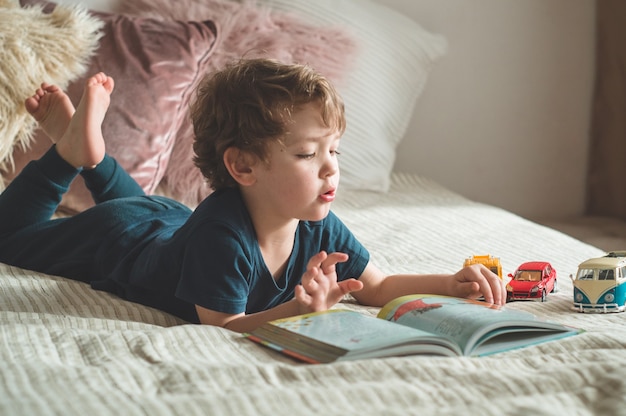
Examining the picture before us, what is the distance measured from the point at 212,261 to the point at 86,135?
0.51 metres

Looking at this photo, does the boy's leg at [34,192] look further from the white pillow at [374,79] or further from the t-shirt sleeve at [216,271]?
the white pillow at [374,79]

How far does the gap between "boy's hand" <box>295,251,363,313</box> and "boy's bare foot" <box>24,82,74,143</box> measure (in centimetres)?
76

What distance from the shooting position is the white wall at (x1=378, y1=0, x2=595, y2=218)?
2771 mm

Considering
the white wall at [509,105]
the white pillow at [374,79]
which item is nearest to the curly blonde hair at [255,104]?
the white pillow at [374,79]

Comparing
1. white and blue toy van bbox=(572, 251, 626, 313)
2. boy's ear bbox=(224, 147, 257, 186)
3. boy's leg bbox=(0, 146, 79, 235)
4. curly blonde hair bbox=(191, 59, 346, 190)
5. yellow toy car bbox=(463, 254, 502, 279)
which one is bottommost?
boy's leg bbox=(0, 146, 79, 235)

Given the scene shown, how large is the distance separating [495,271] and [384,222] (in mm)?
637

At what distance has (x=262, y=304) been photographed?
1.29 metres

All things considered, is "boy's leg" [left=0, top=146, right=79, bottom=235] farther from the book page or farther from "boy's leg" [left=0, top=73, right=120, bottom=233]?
the book page

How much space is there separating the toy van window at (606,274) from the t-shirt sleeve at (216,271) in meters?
0.51

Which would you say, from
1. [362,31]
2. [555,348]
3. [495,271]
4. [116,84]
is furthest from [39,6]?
[555,348]

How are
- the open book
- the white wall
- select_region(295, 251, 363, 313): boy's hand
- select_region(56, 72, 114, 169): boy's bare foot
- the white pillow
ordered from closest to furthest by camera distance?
the open book → select_region(295, 251, 363, 313): boy's hand → select_region(56, 72, 114, 169): boy's bare foot → the white pillow → the white wall

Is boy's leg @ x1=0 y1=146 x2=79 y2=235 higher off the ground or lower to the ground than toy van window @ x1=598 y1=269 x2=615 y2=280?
lower

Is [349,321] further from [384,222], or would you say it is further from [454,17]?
[454,17]

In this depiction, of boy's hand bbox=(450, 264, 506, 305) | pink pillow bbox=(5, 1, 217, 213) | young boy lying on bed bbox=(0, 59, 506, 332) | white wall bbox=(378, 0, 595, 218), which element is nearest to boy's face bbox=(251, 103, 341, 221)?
young boy lying on bed bbox=(0, 59, 506, 332)
